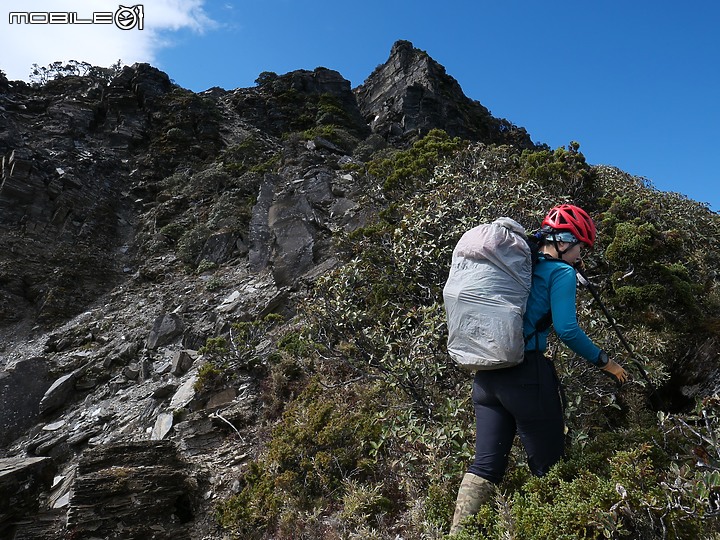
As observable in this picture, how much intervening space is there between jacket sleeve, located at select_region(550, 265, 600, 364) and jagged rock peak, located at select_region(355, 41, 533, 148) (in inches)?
1232


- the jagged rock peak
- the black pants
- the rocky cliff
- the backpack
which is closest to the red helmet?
the backpack

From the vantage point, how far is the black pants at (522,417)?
293 cm

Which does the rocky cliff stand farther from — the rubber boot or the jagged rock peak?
the rubber boot

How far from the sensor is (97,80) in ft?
118

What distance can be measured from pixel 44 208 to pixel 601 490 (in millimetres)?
24962

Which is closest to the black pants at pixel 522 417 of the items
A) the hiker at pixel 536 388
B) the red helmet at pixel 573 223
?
the hiker at pixel 536 388

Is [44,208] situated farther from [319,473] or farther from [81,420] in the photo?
[319,473]

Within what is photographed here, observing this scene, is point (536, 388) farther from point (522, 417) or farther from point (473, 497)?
point (473, 497)

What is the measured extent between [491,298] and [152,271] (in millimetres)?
17830

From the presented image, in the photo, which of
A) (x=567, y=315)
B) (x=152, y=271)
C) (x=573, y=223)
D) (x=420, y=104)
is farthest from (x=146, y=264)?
(x=420, y=104)

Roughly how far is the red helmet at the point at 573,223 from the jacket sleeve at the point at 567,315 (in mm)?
343

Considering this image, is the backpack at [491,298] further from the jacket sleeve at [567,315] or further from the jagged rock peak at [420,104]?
the jagged rock peak at [420,104]

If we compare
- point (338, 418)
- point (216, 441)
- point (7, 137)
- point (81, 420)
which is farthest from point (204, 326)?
point (7, 137)

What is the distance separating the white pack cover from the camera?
291 cm
